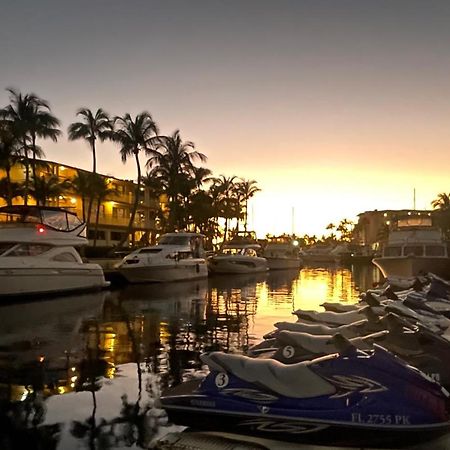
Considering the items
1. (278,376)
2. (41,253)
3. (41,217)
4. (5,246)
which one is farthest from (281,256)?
(278,376)

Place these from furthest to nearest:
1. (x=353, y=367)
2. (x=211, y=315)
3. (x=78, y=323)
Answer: (x=211, y=315) < (x=78, y=323) < (x=353, y=367)

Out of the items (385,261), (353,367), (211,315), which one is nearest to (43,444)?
(353,367)

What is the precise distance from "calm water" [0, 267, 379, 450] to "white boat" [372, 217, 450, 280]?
9.67 meters

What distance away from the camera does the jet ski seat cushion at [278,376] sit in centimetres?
601

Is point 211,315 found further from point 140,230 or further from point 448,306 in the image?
point 140,230

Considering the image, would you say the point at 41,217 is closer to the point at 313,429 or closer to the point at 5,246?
the point at 5,246

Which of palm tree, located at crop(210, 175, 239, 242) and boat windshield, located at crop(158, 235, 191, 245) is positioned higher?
palm tree, located at crop(210, 175, 239, 242)

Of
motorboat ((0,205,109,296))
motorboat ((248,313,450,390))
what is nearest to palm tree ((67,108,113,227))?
motorboat ((0,205,109,296))

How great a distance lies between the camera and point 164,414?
737 centimetres

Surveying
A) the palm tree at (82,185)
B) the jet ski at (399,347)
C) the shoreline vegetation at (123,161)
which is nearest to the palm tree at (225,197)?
the shoreline vegetation at (123,161)

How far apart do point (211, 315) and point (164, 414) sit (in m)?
11.4

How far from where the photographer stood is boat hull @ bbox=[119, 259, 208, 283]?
3231 centimetres

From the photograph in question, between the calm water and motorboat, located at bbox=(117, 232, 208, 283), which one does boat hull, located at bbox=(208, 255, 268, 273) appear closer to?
motorboat, located at bbox=(117, 232, 208, 283)

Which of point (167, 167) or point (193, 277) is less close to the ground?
point (167, 167)
